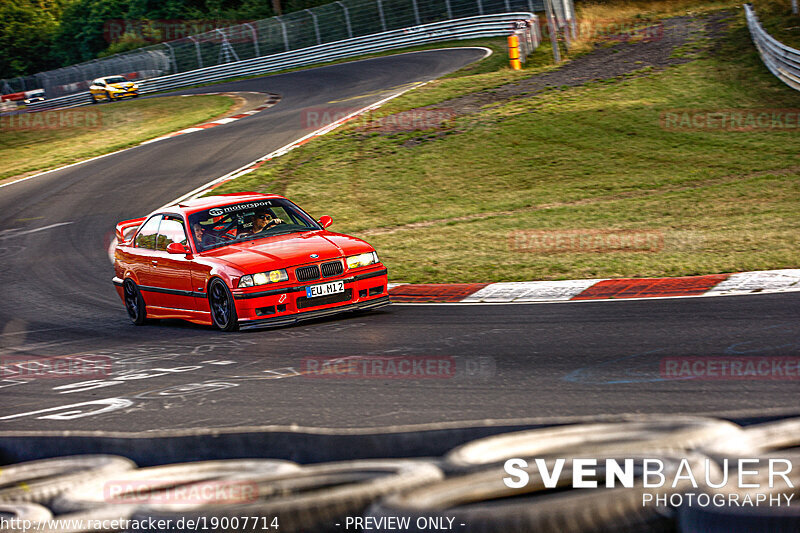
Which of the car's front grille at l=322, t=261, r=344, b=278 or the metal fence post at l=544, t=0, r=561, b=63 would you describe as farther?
the metal fence post at l=544, t=0, r=561, b=63

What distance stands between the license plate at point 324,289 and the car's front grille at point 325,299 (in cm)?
3

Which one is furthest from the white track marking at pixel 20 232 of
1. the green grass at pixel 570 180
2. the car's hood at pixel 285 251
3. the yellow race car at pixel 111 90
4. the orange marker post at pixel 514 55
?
the yellow race car at pixel 111 90

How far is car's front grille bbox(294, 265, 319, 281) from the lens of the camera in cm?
940

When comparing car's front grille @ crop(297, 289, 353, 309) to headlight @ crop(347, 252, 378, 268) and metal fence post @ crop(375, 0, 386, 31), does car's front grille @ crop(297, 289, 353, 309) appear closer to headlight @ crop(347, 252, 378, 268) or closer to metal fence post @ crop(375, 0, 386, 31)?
headlight @ crop(347, 252, 378, 268)

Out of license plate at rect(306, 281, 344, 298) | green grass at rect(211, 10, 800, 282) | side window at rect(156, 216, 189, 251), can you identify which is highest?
side window at rect(156, 216, 189, 251)

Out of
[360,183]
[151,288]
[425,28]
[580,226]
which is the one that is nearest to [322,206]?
[360,183]

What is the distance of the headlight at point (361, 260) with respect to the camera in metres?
9.64

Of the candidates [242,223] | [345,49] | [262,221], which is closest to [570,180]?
[262,221]

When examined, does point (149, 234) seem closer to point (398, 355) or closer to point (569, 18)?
point (398, 355)

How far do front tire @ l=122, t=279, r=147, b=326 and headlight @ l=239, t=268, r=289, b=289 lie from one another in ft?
7.28

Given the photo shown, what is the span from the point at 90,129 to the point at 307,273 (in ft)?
90.3

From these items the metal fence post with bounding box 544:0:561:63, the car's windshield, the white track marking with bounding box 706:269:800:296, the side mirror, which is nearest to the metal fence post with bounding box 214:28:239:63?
the metal fence post with bounding box 544:0:561:63

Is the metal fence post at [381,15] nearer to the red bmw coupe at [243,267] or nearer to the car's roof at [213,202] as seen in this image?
the red bmw coupe at [243,267]

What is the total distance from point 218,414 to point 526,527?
344 cm
